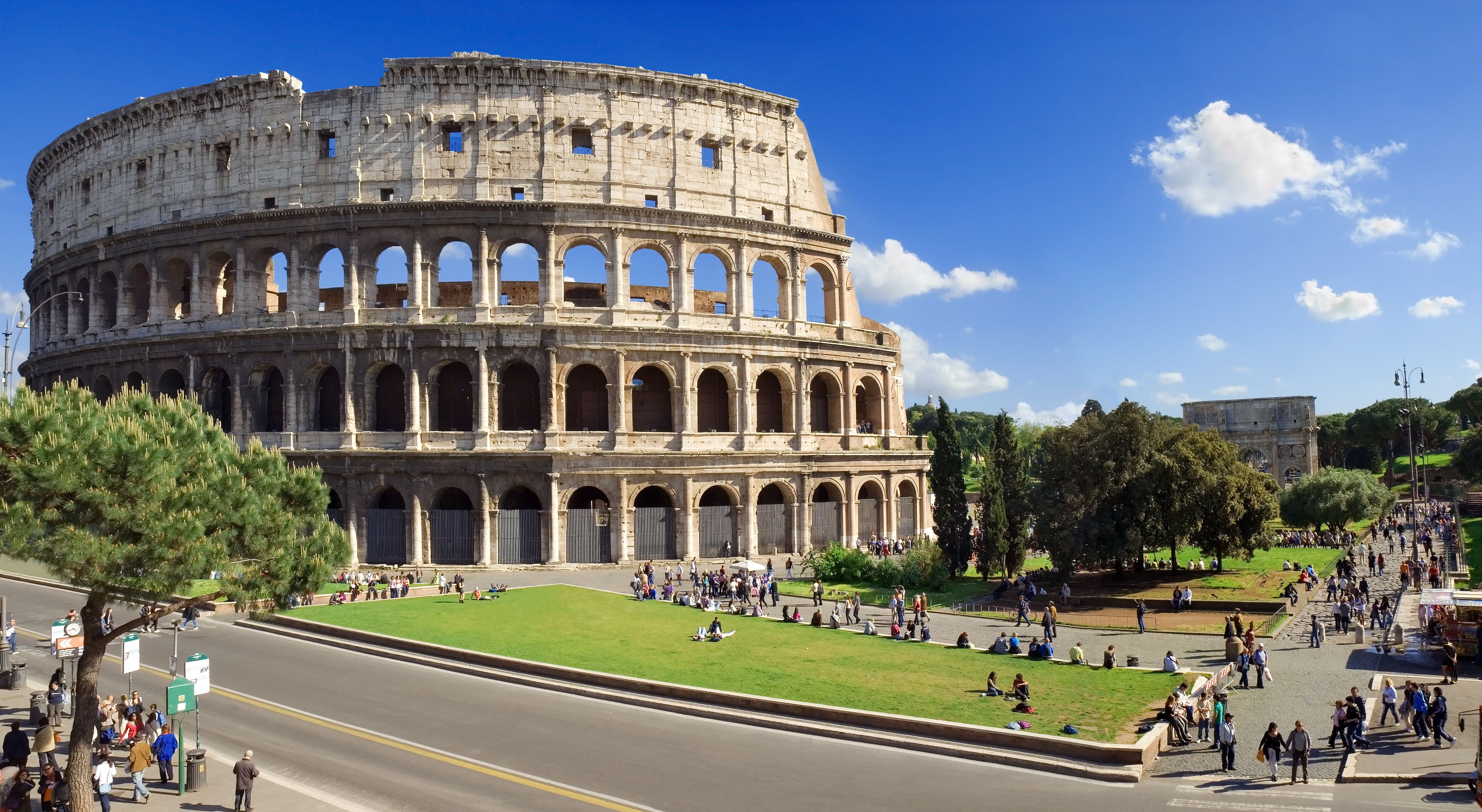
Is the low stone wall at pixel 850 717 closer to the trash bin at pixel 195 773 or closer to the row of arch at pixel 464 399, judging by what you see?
the trash bin at pixel 195 773

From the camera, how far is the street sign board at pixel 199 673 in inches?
612

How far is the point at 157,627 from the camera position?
27.4m

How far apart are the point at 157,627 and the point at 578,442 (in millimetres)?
17104

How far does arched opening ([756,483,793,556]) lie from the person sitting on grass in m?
23.2

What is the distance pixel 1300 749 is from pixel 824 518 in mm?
29567

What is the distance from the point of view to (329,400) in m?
42.4

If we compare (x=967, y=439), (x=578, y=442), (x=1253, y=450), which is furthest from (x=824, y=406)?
(x=967, y=439)

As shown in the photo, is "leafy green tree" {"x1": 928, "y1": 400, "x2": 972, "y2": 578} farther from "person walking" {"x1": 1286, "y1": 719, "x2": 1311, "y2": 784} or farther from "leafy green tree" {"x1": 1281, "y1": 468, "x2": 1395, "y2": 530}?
"leafy green tree" {"x1": 1281, "y1": 468, "x2": 1395, "y2": 530}

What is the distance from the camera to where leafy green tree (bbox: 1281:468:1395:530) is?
49.8m

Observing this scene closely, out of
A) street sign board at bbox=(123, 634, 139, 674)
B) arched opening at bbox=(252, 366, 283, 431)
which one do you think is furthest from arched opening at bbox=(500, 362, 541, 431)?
street sign board at bbox=(123, 634, 139, 674)

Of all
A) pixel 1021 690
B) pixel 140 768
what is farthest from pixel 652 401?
pixel 140 768

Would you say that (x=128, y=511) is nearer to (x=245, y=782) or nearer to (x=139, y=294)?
(x=245, y=782)

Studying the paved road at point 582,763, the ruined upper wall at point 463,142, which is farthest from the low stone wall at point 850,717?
the ruined upper wall at point 463,142

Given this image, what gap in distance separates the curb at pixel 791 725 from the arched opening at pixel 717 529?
1781cm
